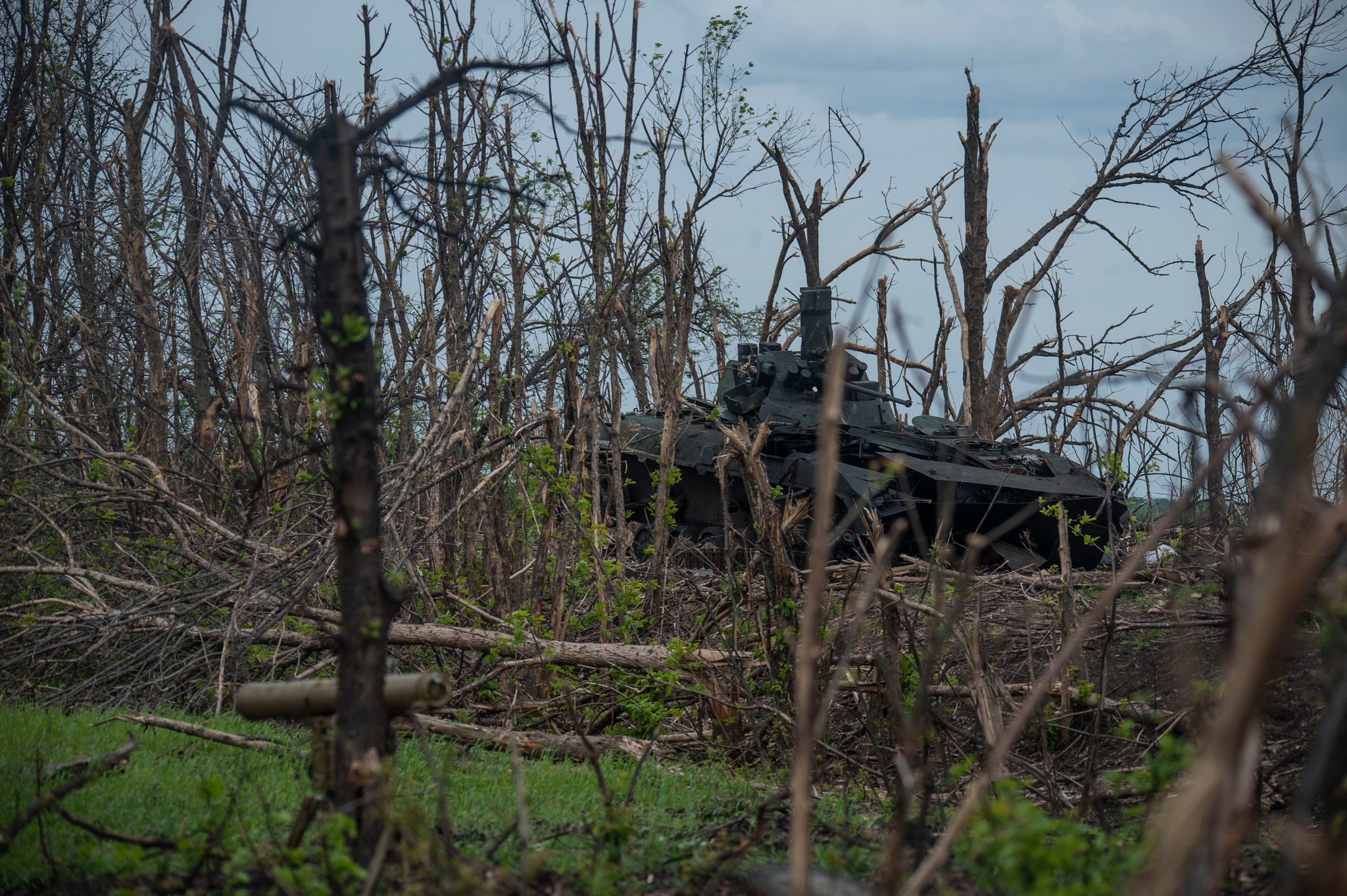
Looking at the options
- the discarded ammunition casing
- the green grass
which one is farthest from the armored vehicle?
the discarded ammunition casing

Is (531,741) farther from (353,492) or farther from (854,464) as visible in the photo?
(854,464)

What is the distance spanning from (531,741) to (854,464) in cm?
783

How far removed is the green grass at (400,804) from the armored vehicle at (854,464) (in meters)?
4.98

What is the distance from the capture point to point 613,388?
9445mm

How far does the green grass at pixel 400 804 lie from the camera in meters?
3.21

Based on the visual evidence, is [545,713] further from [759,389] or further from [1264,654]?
[759,389]

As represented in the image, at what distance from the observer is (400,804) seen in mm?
3047

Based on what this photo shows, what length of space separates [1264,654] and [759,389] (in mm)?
13198

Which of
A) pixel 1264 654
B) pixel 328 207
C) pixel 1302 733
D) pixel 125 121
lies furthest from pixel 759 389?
pixel 1264 654

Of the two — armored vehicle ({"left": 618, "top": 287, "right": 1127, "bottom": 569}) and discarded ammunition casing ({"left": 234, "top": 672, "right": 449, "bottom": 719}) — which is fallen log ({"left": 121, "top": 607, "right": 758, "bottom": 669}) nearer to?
armored vehicle ({"left": 618, "top": 287, "right": 1127, "bottom": 569})

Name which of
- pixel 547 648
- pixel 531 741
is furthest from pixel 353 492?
pixel 547 648

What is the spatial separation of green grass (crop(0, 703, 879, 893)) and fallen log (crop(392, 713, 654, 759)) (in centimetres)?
8

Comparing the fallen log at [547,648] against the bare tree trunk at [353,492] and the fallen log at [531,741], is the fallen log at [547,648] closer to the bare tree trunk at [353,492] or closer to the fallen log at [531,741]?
the fallen log at [531,741]

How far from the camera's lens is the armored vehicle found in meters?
12.2
